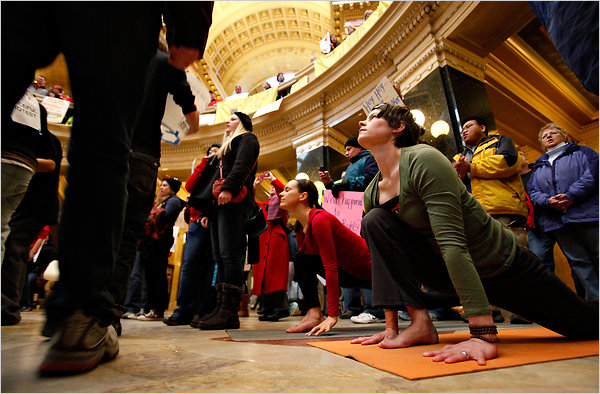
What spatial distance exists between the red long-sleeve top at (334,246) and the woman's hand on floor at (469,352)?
3.29ft

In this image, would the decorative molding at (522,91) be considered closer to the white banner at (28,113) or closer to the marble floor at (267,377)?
the marble floor at (267,377)

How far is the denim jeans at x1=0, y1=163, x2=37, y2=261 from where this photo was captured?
171 cm

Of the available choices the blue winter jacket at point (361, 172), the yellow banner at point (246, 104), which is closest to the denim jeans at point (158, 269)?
the blue winter jacket at point (361, 172)

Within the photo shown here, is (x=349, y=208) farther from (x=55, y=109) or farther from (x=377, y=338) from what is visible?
(x=55, y=109)

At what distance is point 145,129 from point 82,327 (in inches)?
40.9

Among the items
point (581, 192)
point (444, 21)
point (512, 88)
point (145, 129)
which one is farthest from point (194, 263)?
point (512, 88)

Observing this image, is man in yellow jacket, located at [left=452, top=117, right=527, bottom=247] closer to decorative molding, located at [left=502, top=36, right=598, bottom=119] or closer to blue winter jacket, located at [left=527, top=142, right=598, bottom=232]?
blue winter jacket, located at [left=527, top=142, right=598, bottom=232]

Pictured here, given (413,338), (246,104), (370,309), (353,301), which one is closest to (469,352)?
(413,338)

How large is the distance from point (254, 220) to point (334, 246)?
3.46 ft

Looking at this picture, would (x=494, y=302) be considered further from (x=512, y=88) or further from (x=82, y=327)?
(x=512, y=88)

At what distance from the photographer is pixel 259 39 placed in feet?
49.0

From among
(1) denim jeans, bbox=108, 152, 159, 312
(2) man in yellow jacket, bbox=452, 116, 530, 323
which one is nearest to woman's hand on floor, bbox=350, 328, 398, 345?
(1) denim jeans, bbox=108, 152, 159, 312

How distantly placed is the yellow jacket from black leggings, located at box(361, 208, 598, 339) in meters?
1.50

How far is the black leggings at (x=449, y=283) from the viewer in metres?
1.19
